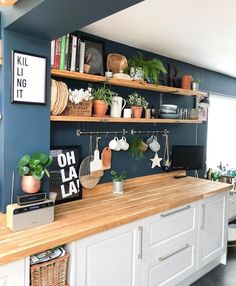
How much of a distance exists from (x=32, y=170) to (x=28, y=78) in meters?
0.57

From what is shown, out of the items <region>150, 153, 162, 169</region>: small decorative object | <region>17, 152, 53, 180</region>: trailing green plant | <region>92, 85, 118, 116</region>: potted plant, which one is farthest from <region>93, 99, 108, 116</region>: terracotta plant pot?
<region>150, 153, 162, 169</region>: small decorative object

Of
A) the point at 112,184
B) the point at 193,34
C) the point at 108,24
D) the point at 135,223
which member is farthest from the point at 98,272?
the point at 193,34

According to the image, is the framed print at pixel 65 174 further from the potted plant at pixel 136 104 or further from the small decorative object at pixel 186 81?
the small decorative object at pixel 186 81

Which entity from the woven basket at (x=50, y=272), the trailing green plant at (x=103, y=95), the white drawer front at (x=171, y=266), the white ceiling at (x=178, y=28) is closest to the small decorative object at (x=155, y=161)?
the white drawer front at (x=171, y=266)

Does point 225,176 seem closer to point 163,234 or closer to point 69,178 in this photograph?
point 163,234

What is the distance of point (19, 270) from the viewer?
139cm

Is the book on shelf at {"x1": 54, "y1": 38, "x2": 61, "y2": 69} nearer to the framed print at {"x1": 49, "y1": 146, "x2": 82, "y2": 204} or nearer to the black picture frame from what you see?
the black picture frame

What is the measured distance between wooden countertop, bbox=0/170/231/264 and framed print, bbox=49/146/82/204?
82mm

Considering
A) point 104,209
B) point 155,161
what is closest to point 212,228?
point 155,161

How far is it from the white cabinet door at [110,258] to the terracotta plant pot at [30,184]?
0.41 m

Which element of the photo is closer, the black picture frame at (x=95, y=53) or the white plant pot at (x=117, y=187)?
the black picture frame at (x=95, y=53)

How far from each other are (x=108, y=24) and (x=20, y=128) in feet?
3.45

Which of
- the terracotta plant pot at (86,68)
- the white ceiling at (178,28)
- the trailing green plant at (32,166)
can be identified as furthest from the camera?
the terracotta plant pot at (86,68)

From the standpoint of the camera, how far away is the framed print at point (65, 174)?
6.99ft
